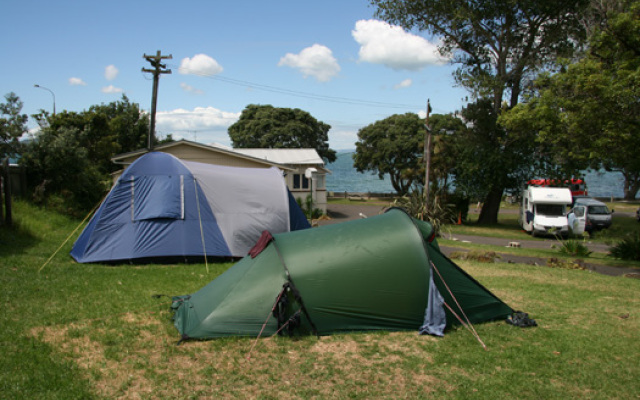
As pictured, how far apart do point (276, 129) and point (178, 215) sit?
3895cm

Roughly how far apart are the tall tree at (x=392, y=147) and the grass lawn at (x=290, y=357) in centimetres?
4078

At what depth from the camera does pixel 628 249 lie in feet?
49.7

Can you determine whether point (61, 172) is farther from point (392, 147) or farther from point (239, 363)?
point (392, 147)

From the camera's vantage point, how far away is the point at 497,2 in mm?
25625

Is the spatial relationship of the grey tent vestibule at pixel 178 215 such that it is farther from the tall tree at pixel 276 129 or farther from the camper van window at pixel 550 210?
the tall tree at pixel 276 129

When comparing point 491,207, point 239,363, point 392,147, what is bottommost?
point 239,363

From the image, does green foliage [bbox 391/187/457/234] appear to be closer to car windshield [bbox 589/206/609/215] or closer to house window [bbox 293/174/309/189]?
house window [bbox 293/174/309/189]

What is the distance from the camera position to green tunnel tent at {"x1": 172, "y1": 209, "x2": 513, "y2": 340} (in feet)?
20.7

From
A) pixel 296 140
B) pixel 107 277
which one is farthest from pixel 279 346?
pixel 296 140

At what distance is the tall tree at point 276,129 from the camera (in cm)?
5006

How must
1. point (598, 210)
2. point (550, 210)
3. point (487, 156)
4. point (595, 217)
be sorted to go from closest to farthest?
point (550, 210) < point (595, 217) < point (598, 210) < point (487, 156)

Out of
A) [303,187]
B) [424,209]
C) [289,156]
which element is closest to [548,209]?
[424,209]

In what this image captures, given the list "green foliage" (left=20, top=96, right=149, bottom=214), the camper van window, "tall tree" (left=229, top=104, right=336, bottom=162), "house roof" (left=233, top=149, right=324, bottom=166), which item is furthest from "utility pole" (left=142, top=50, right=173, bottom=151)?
"tall tree" (left=229, top=104, right=336, bottom=162)

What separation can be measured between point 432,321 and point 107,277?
6.52 m
